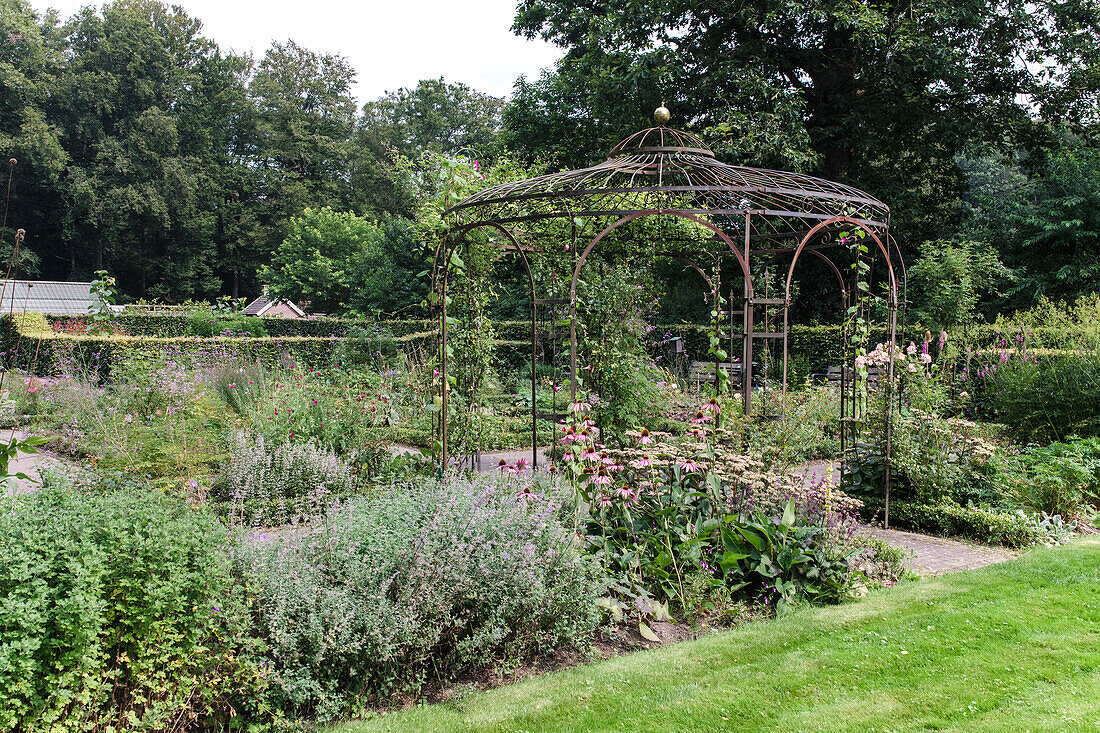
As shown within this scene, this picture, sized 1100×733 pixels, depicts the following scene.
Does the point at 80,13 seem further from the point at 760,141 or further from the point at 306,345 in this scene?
the point at 760,141

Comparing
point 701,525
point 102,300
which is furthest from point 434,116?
point 701,525

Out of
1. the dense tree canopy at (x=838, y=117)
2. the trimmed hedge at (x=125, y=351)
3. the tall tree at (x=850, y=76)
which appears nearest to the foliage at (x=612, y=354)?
the dense tree canopy at (x=838, y=117)

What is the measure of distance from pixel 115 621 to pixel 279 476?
3.05 meters

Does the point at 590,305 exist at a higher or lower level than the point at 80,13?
lower

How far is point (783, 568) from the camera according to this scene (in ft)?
12.9

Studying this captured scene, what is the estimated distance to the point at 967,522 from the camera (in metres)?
5.24

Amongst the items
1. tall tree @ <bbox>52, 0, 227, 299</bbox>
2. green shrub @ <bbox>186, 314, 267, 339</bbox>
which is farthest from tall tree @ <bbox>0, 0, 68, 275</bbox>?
green shrub @ <bbox>186, 314, 267, 339</bbox>

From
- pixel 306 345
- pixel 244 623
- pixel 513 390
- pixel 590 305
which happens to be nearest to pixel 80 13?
→ pixel 306 345

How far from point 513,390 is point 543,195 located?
283 inches

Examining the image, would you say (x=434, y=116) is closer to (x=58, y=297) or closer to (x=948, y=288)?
(x=58, y=297)

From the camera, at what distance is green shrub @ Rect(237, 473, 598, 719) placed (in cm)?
279

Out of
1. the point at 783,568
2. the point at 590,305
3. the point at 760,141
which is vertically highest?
the point at 760,141

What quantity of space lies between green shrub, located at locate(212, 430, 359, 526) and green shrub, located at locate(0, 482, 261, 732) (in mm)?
2325

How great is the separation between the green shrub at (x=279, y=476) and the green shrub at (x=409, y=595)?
185 cm
